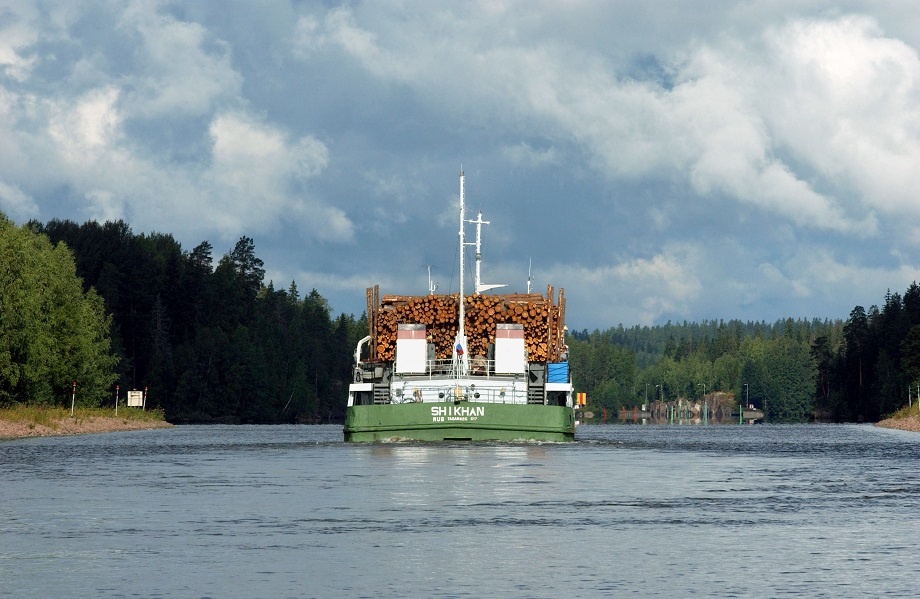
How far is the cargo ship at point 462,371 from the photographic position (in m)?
60.7

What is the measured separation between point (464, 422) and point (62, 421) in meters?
38.2

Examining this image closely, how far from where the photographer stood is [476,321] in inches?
2709

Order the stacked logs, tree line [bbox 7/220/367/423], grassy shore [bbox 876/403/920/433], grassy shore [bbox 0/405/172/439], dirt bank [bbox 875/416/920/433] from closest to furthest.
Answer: the stacked logs
grassy shore [bbox 0/405/172/439]
dirt bank [bbox 875/416/920/433]
grassy shore [bbox 876/403/920/433]
tree line [bbox 7/220/367/423]

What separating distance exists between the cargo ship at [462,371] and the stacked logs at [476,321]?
0.15ft

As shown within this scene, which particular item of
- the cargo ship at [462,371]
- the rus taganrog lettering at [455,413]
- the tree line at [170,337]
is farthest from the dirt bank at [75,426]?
the tree line at [170,337]

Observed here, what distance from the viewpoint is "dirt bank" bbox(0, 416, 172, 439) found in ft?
258

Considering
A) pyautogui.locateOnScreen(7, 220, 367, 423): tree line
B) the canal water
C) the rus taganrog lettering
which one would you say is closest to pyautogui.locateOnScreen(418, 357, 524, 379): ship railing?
the rus taganrog lettering

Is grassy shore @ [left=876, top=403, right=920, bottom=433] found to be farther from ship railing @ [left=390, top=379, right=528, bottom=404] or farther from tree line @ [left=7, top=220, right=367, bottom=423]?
tree line @ [left=7, top=220, right=367, bottom=423]

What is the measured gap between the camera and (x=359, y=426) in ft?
208

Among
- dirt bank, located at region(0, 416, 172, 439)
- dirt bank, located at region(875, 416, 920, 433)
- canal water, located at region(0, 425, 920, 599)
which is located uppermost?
dirt bank, located at region(875, 416, 920, 433)

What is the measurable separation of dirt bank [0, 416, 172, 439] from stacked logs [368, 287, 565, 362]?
21.3 m

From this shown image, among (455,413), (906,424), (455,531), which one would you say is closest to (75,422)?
(455,413)

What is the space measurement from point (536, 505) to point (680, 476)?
13191mm

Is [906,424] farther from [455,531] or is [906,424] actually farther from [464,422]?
[455,531]
